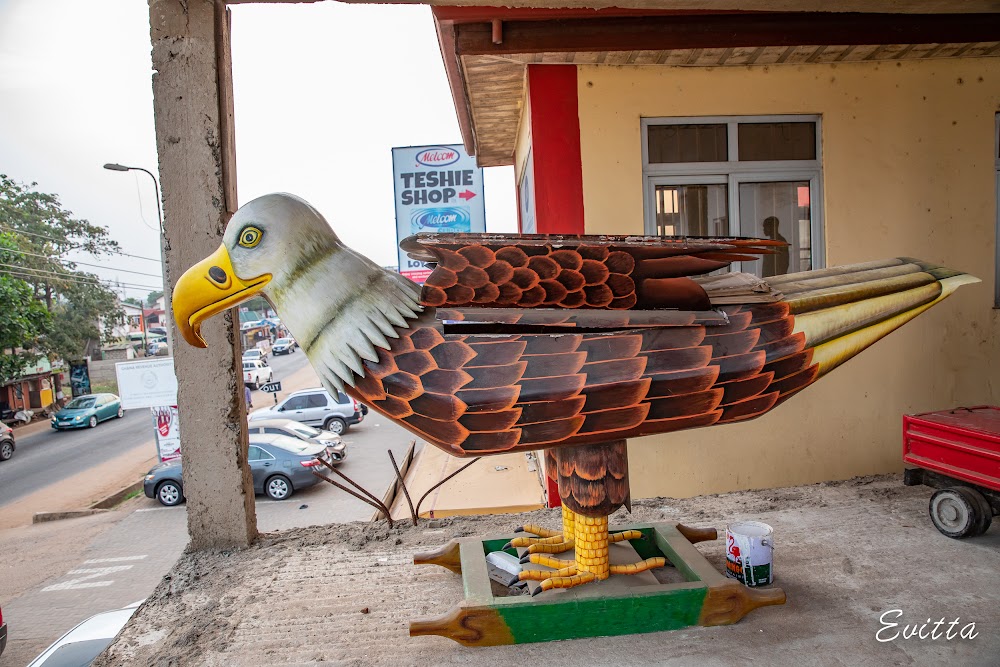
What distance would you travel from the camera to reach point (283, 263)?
5.51 ft

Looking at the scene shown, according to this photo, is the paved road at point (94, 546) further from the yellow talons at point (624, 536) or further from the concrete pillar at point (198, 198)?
the yellow talons at point (624, 536)

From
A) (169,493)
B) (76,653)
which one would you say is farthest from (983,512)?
(169,493)

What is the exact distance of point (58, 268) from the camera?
29.5 feet

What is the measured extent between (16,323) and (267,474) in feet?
11.3

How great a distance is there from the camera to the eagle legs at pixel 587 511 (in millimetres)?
1860

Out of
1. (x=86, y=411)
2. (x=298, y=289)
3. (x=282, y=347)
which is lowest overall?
(x=282, y=347)

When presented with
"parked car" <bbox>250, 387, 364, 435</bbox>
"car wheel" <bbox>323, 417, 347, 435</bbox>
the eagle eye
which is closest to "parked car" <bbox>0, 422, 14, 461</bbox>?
"parked car" <bbox>250, 387, 364, 435</bbox>

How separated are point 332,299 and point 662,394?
1.01 meters

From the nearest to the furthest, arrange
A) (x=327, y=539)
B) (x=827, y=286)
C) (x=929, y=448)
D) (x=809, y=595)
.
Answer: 1. (x=827, y=286)
2. (x=809, y=595)
3. (x=929, y=448)
4. (x=327, y=539)

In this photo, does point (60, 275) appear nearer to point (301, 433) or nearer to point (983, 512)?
point (301, 433)

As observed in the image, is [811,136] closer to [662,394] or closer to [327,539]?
[662,394]

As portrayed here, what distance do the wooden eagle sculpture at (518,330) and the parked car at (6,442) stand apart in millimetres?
7270

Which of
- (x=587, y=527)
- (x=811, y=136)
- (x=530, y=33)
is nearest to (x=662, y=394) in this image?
(x=587, y=527)

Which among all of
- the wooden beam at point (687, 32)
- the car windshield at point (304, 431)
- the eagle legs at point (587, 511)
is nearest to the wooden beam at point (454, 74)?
the wooden beam at point (687, 32)
